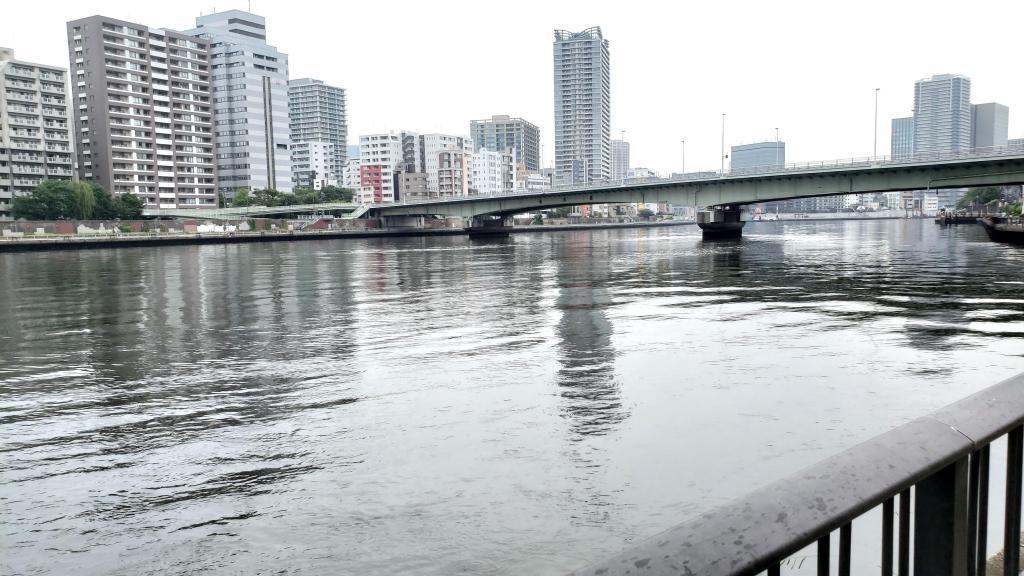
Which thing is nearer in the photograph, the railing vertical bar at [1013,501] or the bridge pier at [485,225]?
the railing vertical bar at [1013,501]

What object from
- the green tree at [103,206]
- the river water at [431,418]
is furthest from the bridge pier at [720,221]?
the green tree at [103,206]

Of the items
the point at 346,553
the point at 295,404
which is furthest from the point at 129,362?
the point at 346,553

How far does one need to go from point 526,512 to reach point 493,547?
0.82 meters

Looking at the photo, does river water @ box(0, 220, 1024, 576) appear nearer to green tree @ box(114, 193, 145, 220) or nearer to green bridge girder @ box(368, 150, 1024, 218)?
green bridge girder @ box(368, 150, 1024, 218)

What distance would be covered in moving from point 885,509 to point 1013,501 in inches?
37.7

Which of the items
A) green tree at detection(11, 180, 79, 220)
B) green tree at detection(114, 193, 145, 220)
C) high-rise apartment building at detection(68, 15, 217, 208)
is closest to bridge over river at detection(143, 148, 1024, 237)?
green tree at detection(114, 193, 145, 220)

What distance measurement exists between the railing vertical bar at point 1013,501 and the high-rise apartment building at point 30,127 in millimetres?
158980

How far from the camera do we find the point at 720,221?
88688mm

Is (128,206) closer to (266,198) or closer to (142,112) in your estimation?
(142,112)

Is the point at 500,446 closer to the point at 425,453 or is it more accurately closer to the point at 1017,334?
the point at 425,453

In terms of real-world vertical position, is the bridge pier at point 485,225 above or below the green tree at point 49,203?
below

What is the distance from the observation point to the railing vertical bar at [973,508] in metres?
2.46

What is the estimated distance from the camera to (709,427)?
1052cm

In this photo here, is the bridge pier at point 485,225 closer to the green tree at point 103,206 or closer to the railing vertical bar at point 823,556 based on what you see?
the green tree at point 103,206
